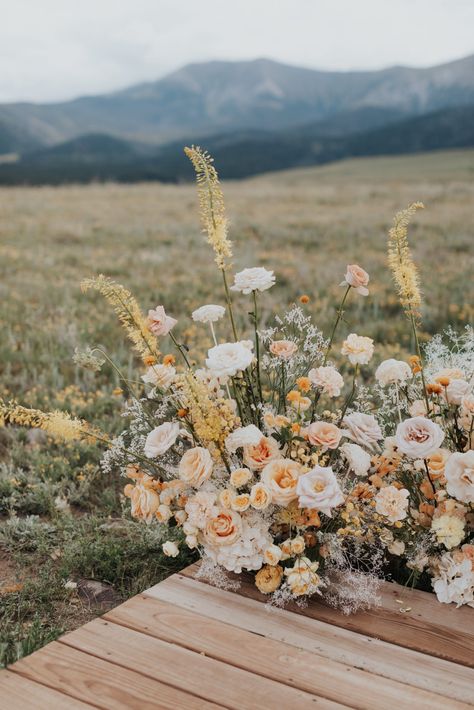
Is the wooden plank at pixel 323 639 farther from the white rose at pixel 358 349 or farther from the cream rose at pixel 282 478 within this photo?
the white rose at pixel 358 349

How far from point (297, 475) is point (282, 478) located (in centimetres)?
6

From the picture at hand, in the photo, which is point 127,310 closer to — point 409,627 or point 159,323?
point 159,323

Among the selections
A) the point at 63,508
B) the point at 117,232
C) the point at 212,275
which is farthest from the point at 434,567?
the point at 117,232

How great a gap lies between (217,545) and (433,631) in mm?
937

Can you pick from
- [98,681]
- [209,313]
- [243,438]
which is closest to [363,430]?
[243,438]

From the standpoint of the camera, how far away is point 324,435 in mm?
3227

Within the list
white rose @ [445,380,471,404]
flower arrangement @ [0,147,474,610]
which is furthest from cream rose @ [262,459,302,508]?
white rose @ [445,380,471,404]

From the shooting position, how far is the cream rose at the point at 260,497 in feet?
10.1

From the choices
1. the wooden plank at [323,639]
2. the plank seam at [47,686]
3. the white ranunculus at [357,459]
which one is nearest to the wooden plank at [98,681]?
the plank seam at [47,686]

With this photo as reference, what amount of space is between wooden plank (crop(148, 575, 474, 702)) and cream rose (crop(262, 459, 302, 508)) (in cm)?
46

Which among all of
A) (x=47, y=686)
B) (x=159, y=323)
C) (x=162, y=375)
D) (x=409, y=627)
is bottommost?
(x=409, y=627)

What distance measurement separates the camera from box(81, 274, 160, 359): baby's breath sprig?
343 cm

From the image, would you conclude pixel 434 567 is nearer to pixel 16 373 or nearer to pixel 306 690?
pixel 306 690

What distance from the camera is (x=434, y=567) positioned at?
3318 mm
